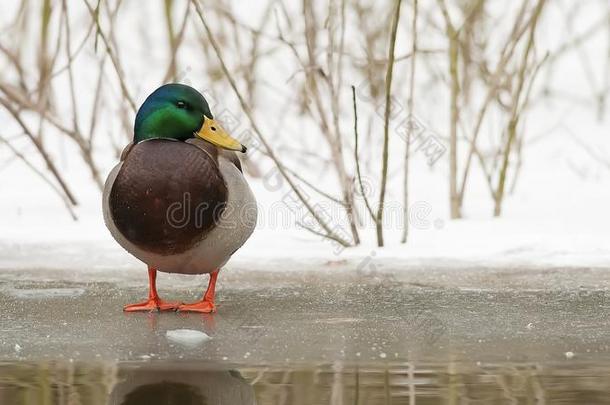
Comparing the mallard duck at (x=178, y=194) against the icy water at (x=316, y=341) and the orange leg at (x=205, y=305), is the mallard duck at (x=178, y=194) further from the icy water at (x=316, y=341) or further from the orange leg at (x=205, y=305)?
the icy water at (x=316, y=341)

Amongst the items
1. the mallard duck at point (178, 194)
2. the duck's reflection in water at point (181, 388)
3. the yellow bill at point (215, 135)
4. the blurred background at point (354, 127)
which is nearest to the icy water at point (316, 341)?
the duck's reflection in water at point (181, 388)

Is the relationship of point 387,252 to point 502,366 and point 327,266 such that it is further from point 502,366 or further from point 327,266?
point 502,366

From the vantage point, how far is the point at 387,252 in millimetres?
5668

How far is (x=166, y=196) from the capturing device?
13.3ft

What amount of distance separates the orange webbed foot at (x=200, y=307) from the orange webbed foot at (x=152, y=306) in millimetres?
33

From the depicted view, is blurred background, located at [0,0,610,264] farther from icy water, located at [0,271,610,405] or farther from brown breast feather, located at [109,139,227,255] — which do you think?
brown breast feather, located at [109,139,227,255]

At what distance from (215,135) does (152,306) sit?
25.9 inches

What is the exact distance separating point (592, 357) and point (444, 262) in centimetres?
182

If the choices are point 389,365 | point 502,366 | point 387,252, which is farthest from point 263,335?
point 387,252

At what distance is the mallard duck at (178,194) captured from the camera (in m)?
4.08

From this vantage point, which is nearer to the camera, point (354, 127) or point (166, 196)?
point (166, 196)

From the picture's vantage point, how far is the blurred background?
5.82 m

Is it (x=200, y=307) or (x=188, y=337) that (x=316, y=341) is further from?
(x=200, y=307)

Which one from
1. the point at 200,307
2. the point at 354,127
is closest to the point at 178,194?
the point at 200,307
